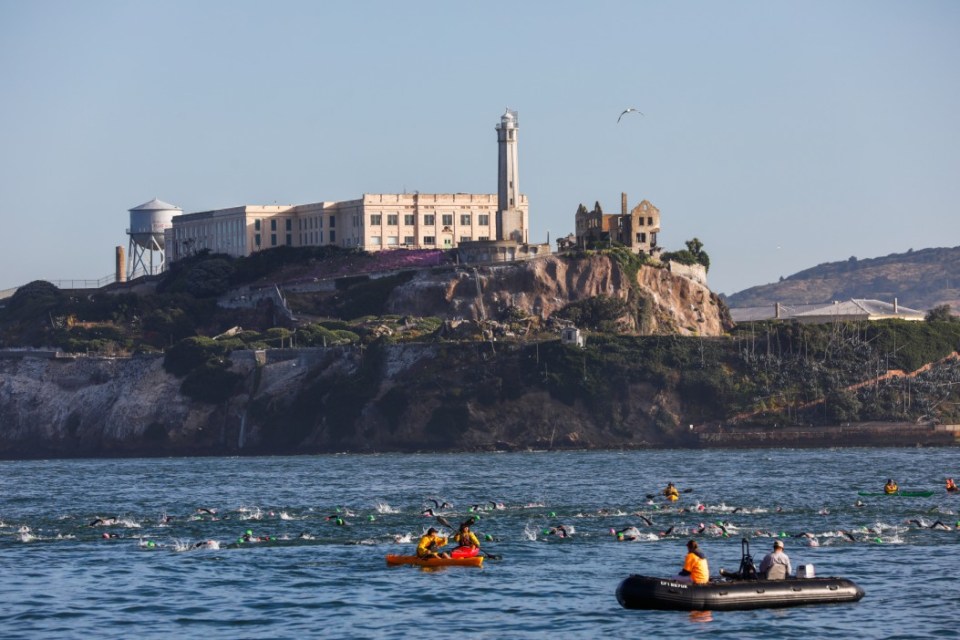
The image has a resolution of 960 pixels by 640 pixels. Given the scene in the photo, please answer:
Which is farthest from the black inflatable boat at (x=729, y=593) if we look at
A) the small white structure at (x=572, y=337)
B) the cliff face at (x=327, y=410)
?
the small white structure at (x=572, y=337)

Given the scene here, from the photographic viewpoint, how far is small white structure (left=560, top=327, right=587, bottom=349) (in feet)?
602

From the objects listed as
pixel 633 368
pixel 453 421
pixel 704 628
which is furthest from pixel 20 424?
pixel 704 628

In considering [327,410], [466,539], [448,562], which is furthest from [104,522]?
[327,410]

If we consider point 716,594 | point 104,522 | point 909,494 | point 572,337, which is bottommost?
point 716,594

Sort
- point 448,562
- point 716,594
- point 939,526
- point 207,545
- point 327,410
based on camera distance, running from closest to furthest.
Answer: point 716,594, point 448,562, point 207,545, point 939,526, point 327,410

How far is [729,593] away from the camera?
59.5 m

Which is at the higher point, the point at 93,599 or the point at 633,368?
the point at 633,368

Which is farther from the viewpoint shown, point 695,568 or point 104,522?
point 104,522

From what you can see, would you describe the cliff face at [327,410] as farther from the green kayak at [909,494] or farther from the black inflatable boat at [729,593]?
the black inflatable boat at [729,593]

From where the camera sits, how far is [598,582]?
2675 inches

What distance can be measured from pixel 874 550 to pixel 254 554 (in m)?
26.9

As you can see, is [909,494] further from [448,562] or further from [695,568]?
[695,568]

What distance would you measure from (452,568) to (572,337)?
112437mm

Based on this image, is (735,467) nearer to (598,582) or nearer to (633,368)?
(633,368)
